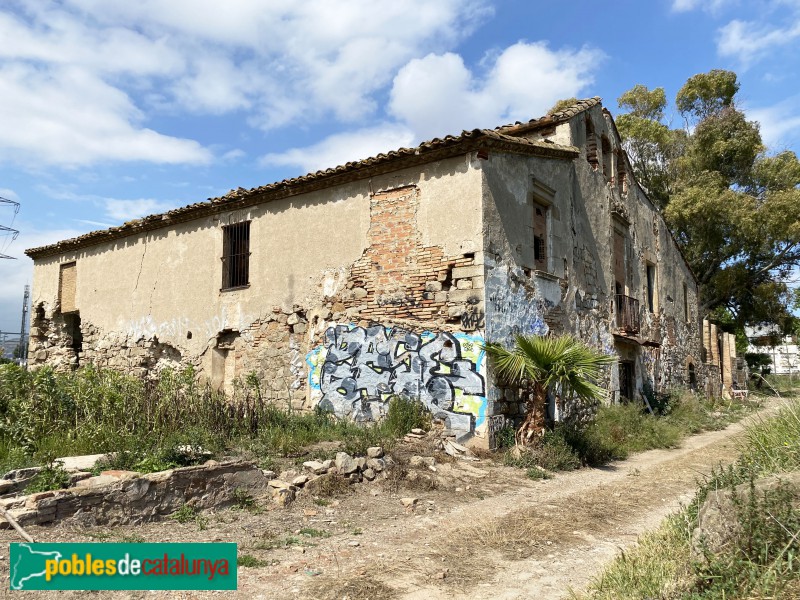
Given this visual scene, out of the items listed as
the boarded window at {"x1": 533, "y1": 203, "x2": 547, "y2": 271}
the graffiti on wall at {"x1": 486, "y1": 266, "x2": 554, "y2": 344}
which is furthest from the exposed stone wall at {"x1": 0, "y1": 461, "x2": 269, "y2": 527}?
the boarded window at {"x1": 533, "y1": 203, "x2": 547, "y2": 271}

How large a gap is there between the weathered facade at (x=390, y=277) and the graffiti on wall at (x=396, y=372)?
0.03 metres

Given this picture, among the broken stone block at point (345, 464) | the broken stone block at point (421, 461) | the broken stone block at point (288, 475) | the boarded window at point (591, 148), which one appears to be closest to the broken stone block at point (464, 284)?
the broken stone block at point (421, 461)

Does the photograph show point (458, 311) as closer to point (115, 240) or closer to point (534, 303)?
point (534, 303)

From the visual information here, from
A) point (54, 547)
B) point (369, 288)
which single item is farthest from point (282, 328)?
point (54, 547)

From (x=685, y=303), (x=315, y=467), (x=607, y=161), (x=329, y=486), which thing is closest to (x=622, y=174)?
(x=607, y=161)

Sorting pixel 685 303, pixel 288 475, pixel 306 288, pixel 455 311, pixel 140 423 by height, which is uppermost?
→ pixel 685 303

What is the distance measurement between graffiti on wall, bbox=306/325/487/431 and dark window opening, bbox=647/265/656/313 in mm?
10437

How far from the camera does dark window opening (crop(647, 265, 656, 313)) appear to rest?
1791cm

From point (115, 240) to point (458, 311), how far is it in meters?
10.6

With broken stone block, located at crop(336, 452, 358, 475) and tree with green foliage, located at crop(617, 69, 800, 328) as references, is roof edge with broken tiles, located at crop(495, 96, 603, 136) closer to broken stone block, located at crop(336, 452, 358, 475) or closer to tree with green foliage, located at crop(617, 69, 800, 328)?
Result: broken stone block, located at crop(336, 452, 358, 475)

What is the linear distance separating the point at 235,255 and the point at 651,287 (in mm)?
12542

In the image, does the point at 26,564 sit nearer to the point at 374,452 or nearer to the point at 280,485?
the point at 280,485

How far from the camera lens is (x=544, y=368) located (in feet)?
29.7

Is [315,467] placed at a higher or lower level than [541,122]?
lower
